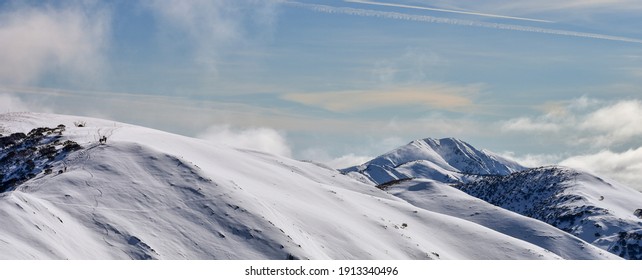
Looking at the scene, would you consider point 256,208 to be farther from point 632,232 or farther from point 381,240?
point 632,232

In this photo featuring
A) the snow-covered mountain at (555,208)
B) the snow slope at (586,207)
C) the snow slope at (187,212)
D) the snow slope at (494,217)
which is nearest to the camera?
the snow slope at (187,212)

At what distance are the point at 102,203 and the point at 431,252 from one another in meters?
32.1

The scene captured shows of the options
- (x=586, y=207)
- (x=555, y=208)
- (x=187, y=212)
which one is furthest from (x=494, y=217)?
(x=555, y=208)

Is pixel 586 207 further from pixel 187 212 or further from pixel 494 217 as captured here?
pixel 187 212

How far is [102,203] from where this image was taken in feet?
174

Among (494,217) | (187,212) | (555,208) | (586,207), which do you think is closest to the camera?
(187,212)

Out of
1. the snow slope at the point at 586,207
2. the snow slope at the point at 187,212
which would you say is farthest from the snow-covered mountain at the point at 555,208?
the snow slope at the point at 187,212

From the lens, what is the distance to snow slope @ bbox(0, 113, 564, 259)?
47.1 metres

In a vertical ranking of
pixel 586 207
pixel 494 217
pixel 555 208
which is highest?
pixel 494 217

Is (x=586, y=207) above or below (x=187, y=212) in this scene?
below

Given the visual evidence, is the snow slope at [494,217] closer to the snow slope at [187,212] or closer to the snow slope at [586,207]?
the snow slope at [187,212]

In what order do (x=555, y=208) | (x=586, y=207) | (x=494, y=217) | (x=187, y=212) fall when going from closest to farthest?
(x=187, y=212), (x=494, y=217), (x=586, y=207), (x=555, y=208)

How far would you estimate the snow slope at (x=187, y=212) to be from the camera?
47094 millimetres

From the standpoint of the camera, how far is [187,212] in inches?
2192
